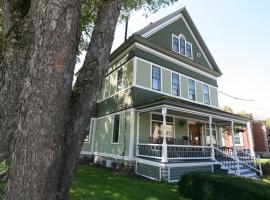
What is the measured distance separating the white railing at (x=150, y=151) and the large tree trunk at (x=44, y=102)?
8664 mm

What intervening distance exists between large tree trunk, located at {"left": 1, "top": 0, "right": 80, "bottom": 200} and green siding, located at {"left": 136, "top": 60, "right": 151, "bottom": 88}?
1038 centimetres

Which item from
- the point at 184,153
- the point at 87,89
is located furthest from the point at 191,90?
the point at 87,89

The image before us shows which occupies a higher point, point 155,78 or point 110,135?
point 155,78

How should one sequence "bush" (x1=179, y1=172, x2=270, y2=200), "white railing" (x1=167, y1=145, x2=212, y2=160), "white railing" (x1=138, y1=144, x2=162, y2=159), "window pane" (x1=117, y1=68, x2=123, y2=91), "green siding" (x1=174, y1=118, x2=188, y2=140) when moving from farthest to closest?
"green siding" (x1=174, y1=118, x2=188, y2=140) → "window pane" (x1=117, y1=68, x2=123, y2=91) → "white railing" (x1=167, y1=145, x2=212, y2=160) → "white railing" (x1=138, y1=144, x2=162, y2=159) → "bush" (x1=179, y1=172, x2=270, y2=200)

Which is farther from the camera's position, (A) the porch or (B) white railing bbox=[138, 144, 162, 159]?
(B) white railing bbox=[138, 144, 162, 159]

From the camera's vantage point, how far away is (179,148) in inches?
457

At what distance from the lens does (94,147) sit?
53.9ft

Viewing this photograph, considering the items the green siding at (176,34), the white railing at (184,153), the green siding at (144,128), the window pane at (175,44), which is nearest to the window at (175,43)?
the window pane at (175,44)

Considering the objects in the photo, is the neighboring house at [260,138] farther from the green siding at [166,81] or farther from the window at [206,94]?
the green siding at [166,81]

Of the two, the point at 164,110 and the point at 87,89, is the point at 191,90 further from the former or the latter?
the point at 87,89

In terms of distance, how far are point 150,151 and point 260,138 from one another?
23.4 meters

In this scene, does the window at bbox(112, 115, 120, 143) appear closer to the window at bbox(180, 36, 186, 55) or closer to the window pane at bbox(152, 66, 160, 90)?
Result: the window pane at bbox(152, 66, 160, 90)

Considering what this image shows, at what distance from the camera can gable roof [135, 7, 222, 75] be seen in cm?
1416

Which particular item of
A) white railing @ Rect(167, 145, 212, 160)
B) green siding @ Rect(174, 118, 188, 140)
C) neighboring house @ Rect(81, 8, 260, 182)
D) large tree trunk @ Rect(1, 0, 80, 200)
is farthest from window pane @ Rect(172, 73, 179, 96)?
large tree trunk @ Rect(1, 0, 80, 200)
